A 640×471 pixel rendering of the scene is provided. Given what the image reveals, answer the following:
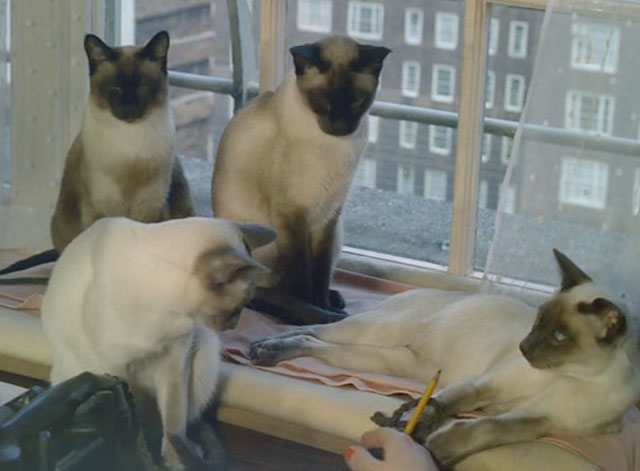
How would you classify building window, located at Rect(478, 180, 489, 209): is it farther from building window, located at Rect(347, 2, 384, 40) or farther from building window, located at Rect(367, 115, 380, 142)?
building window, located at Rect(347, 2, 384, 40)

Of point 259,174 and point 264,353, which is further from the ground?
point 259,174

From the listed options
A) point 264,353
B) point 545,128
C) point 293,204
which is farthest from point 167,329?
point 545,128

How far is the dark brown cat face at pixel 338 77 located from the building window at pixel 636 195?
62cm

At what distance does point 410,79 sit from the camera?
3266 millimetres

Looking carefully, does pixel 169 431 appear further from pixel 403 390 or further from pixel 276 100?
pixel 276 100

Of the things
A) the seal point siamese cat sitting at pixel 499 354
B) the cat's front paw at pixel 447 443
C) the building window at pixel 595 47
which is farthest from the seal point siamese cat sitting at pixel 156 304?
the building window at pixel 595 47

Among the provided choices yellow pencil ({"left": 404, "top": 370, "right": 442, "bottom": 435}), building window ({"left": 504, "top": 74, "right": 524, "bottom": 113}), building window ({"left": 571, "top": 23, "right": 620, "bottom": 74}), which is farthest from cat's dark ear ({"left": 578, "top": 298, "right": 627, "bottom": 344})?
building window ({"left": 504, "top": 74, "right": 524, "bottom": 113})

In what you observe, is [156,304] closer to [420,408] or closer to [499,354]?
[420,408]

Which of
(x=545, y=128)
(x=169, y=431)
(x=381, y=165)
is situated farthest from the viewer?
(x=381, y=165)

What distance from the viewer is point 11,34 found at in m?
3.22

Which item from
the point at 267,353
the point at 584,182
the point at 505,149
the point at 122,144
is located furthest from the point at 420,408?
the point at 505,149

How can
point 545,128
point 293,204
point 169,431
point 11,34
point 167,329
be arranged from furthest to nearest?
point 11,34, point 293,204, point 545,128, point 169,431, point 167,329

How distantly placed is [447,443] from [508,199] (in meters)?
0.63

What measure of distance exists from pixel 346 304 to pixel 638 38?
0.99 m
